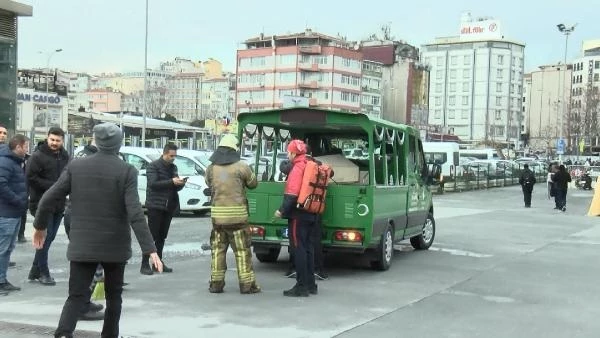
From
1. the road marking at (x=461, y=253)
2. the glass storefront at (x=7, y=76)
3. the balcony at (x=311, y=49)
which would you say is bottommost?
the road marking at (x=461, y=253)

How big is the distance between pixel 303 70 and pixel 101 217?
114m

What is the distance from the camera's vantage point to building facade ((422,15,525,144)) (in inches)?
5723

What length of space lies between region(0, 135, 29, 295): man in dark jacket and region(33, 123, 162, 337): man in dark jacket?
9.05 feet

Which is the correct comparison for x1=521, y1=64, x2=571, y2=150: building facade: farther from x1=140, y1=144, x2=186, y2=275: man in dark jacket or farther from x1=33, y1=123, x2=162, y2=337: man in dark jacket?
x1=33, y1=123, x2=162, y2=337: man in dark jacket

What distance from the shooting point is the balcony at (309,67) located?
11706cm


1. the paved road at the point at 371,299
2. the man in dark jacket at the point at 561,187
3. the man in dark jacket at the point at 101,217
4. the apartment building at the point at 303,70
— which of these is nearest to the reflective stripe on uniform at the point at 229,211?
the paved road at the point at 371,299

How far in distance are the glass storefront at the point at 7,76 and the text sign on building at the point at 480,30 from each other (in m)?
141

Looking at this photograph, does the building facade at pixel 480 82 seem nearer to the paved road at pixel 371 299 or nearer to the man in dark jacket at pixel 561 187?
the man in dark jacket at pixel 561 187

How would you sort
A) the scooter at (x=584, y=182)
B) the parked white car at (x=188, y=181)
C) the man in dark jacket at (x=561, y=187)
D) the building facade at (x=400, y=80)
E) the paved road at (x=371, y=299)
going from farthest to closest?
the building facade at (x=400, y=80) < the scooter at (x=584, y=182) < the man in dark jacket at (x=561, y=187) < the parked white car at (x=188, y=181) < the paved road at (x=371, y=299)

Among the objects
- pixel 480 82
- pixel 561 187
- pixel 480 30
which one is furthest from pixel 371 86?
pixel 561 187

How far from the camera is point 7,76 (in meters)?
14.4

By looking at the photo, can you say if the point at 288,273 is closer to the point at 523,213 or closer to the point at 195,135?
the point at 523,213

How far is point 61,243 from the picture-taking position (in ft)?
41.8

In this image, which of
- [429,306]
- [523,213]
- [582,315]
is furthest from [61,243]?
[523,213]
